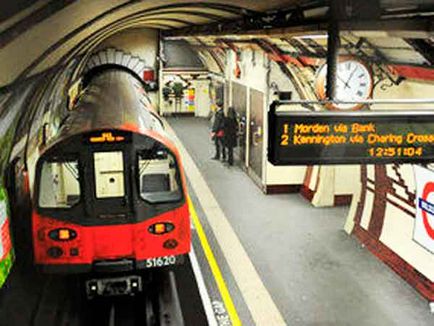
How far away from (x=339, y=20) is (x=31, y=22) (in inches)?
99.4

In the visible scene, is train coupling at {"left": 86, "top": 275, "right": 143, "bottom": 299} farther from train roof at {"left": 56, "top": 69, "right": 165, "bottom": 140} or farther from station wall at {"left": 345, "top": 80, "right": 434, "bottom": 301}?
station wall at {"left": 345, "top": 80, "right": 434, "bottom": 301}

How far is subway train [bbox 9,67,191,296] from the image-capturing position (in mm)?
6617

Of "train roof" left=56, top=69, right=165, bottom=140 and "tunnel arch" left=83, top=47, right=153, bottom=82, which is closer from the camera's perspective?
"train roof" left=56, top=69, right=165, bottom=140

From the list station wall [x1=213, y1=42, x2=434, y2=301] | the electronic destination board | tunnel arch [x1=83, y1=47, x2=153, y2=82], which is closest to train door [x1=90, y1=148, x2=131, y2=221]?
the electronic destination board

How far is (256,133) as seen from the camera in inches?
520

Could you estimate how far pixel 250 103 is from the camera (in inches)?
541

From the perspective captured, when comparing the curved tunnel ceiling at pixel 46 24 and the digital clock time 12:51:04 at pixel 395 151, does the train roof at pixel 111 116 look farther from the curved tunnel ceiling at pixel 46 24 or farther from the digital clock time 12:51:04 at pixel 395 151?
the digital clock time 12:51:04 at pixel 395 151

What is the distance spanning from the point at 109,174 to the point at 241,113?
27.9 ft

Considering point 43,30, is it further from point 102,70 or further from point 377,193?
point 102,70

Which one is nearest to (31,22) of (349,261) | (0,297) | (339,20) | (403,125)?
(339,20)

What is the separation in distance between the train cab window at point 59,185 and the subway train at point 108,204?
1cm

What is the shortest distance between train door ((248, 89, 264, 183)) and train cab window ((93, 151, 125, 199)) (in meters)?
6.26

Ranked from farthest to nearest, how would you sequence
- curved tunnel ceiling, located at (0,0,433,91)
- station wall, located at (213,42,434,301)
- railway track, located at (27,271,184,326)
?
station wall, located at (213,42,434,301) → railway track, located at (27,271,184,326) → curved tunnel ceiling, located at (0,0,433,91)

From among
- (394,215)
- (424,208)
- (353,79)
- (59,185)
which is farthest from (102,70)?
(424,208)
